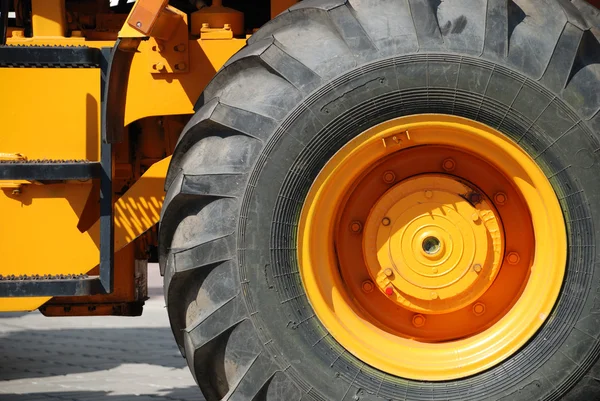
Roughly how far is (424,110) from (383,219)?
1.49ft

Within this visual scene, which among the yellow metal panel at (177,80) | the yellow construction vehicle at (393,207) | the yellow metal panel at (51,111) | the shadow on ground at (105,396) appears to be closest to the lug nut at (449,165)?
the yellow construction vehicle at (393,207)

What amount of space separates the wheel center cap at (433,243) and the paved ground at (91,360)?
104 inches

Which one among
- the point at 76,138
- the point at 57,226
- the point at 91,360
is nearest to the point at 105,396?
the point at 91,360

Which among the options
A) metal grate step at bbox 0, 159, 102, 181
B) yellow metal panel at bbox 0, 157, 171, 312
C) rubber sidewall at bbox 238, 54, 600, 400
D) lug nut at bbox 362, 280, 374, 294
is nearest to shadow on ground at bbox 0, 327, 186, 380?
yellow metal panel at bbox 0, 157, 171, 312

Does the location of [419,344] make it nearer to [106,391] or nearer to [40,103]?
[40,103]

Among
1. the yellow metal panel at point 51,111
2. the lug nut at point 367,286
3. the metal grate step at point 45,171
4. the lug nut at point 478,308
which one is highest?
the yellow metal panel at point 51,111

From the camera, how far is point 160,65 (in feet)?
14.3

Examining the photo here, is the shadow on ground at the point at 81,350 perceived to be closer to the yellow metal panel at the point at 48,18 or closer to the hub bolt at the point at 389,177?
the yellow metal panel at the point at 48,18

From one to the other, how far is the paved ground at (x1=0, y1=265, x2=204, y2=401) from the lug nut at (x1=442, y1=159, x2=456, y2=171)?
281 cm

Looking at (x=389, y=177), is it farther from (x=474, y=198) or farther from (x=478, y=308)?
(x=478, y=308)

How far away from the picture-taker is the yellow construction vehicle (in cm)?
363

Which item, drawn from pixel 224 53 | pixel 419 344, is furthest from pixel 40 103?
pixel 419 344

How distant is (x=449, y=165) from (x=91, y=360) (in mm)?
4572

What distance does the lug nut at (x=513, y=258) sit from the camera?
389 centimetres
